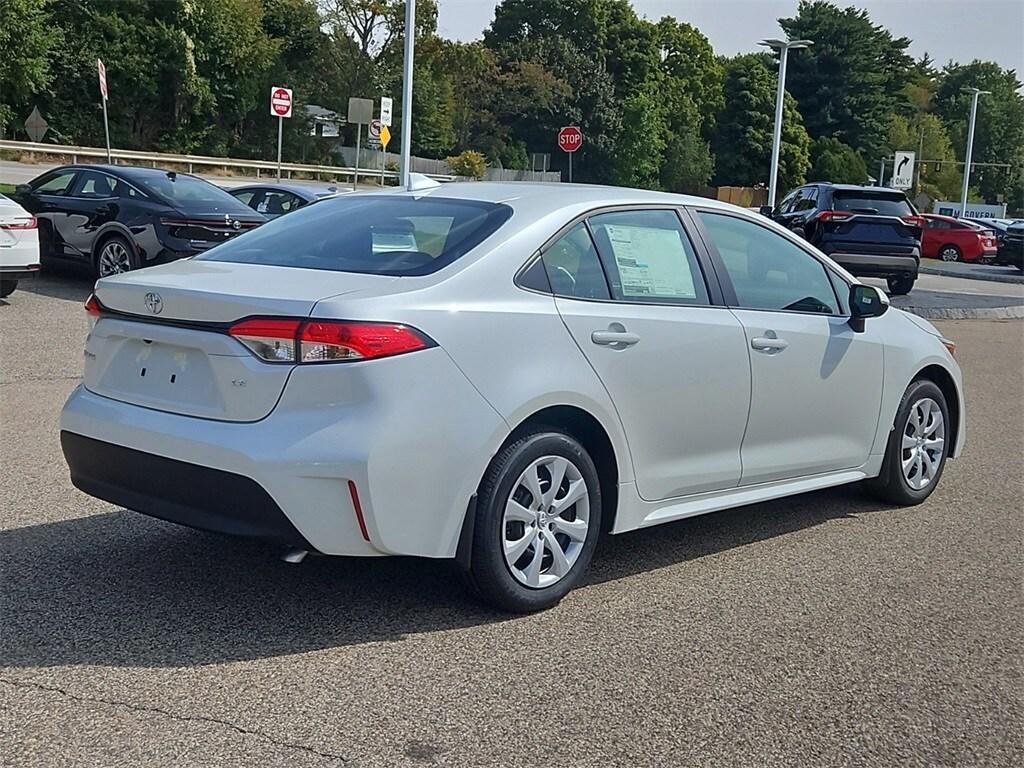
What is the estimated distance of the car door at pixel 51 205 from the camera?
543 inches

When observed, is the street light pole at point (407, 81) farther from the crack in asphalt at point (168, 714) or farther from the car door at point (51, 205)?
the crack in asphalt at point (168, 714)

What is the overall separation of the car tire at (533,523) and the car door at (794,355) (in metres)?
1.06

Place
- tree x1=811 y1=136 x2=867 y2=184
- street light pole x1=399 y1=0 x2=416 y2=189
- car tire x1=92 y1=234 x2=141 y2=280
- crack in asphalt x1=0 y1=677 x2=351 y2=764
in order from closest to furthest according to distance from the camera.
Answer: crack in asphalt x1=0 y1=677 x2=351 y2=764 < car tire x1=92 y1=234 x2=141 y2=280 < street light pole x1=399 y1=0 x2=416 y2=189 < tree x1=811 y1=136 x2=867 y2=184

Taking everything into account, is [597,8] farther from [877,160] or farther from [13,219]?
[13,219]

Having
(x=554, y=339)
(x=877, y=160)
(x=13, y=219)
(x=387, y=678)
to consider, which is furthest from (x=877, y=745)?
(x=877, y=160)

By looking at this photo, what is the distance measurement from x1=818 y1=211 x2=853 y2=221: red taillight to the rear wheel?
10.6 meters

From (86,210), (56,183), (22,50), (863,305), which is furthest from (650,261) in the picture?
(22,50)

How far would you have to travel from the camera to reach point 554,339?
447cm

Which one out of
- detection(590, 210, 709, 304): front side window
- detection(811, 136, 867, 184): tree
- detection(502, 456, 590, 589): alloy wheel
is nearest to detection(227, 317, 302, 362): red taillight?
detection(502, 456, 590, 589): alloy wheel

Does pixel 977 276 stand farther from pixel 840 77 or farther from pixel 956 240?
pixel 840 77

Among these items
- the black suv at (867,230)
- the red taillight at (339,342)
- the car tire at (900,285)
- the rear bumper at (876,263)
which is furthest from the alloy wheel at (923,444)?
the car tire at (900,285)

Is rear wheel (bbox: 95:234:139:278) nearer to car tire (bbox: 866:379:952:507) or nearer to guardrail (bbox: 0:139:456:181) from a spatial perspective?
car tire (bbox: 866:379:952:507)

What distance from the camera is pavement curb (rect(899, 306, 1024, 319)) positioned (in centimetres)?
1802

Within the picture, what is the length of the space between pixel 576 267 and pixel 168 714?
2284 millimetres
